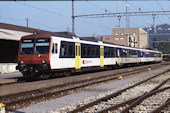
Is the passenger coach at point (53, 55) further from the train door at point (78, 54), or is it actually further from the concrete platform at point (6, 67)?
the concrete platform at point (6, 67)

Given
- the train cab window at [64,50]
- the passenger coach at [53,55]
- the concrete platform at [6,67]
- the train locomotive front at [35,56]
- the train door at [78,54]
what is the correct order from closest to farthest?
1. the train locomotive front at [35,56]
2. the passenger coach at [53,55]
3. the train cab window at [64,50]
4. the train door at [78,54]
5. the concrete platform at [6,67]

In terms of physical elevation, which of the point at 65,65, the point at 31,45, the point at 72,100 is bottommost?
the point at 72,100

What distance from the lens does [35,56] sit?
16.1m

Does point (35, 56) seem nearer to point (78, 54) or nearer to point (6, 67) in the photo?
point (78, 54)

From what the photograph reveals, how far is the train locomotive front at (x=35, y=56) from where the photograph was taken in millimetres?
15891

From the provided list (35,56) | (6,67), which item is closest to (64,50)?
(35,56)

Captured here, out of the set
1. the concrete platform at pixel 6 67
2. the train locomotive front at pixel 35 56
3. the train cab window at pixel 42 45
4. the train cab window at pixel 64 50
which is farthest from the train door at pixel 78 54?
the concrete platform at pixel 6 67

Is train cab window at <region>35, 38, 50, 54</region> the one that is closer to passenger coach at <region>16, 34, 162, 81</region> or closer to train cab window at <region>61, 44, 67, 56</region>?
passenger coach at <region>16, 34, 162, 81</region>

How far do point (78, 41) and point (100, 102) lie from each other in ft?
35.6

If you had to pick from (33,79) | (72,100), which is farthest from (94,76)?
(72,100)

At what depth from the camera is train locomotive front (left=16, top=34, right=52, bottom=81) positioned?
626 inches

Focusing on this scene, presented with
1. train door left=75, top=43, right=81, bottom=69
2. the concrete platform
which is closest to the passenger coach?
train door left=75, top=43, right=81, bottom=69

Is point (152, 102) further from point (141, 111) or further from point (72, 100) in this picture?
point (72, 100)

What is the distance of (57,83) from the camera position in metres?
14.7
